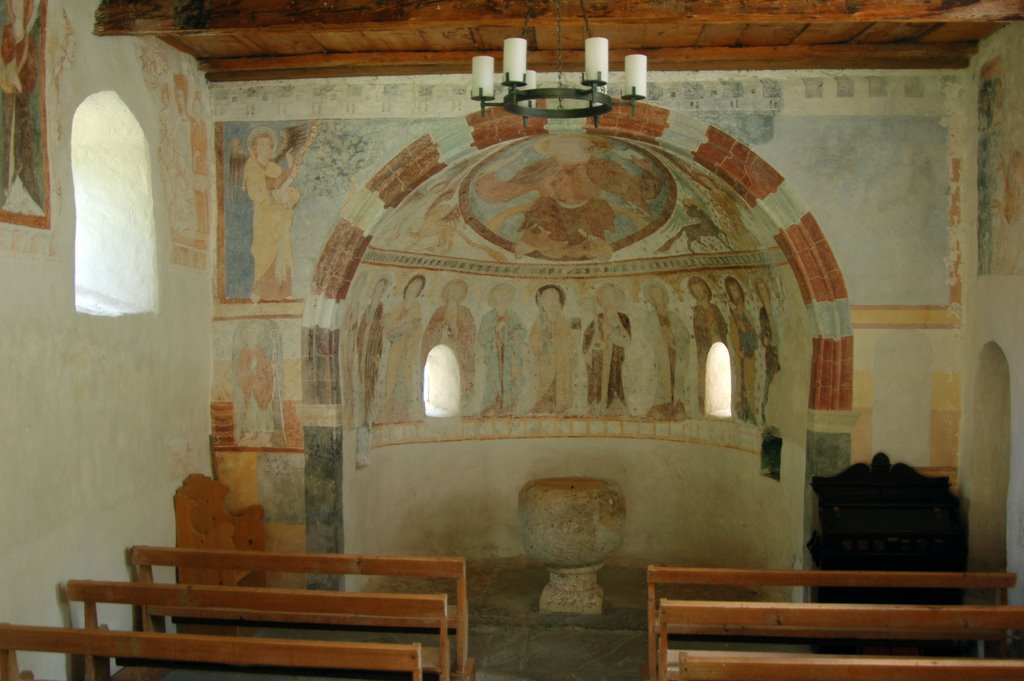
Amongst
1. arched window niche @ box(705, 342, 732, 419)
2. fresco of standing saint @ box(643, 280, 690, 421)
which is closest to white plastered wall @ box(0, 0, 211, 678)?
fresco of standing saint @ box(643, 280, 690, 421)

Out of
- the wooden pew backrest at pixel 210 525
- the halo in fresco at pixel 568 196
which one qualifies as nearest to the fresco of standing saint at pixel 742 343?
the halo in fresco at pixel 568 196

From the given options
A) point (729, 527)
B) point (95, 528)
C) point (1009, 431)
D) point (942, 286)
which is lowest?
point (729, 527)

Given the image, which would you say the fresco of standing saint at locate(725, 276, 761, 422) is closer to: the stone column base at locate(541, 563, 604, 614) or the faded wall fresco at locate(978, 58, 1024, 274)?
the stone column base at locate(541, 563, 604, 614)

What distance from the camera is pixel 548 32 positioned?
25.3ft

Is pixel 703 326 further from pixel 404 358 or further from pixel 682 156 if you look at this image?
pixel 404 358

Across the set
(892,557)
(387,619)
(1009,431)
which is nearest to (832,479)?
(892,557)

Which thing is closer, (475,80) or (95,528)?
(475,80)

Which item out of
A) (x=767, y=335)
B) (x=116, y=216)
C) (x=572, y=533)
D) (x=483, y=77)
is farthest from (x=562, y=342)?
(x=483, y=77)

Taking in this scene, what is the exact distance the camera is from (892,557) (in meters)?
8.09

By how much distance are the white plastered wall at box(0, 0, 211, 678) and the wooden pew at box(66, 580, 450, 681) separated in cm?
45

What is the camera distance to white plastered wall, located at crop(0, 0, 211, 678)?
5.84m

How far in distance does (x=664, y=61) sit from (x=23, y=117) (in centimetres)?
493

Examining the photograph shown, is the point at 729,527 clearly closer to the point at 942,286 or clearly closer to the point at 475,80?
the point at 942,286

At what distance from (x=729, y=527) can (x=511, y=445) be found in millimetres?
2701
